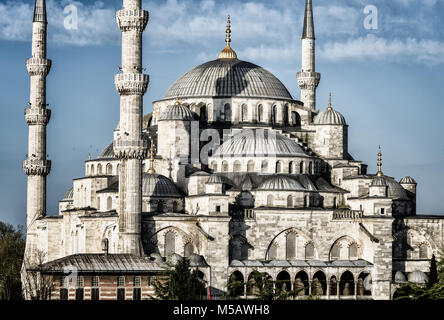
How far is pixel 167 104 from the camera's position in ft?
246

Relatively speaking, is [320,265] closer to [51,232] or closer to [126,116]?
[126,116]

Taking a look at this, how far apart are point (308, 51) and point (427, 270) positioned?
56.2 feet

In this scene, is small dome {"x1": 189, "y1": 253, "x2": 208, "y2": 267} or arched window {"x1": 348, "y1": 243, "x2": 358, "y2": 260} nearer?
small dome {"x1": 189, "y1": 253, "x2": 208, "y2": 267}

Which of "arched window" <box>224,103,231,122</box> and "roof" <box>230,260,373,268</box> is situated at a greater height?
"arched window" <box>224,103,231,122</box>

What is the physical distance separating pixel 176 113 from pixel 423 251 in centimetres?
1534

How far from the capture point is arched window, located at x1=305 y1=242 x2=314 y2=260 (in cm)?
6444

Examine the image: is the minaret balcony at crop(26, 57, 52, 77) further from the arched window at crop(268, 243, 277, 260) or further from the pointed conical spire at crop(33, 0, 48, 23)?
the arched window at crop(268, 243, 277, 260)

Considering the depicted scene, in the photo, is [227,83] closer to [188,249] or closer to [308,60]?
[308,60]

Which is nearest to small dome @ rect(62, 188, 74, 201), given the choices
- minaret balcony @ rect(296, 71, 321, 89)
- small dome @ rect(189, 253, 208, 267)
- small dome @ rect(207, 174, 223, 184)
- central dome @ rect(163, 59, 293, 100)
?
central dome @ rect(163, 59, 293, 100)

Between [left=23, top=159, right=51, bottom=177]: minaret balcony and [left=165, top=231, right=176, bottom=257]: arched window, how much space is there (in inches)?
453

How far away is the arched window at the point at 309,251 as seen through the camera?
64.4 m

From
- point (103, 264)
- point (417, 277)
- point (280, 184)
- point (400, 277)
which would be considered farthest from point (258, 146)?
point (103, 264)
